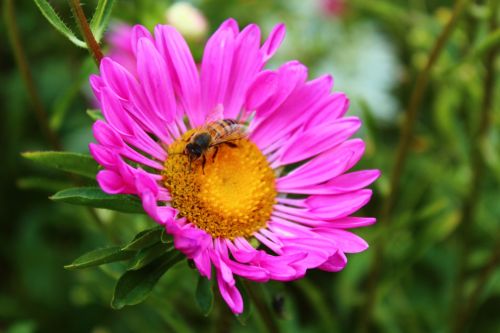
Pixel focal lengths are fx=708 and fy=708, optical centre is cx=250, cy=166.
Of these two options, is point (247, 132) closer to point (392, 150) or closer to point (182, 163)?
point (182, 163)

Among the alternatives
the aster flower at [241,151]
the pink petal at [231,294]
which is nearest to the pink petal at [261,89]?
the aster flower at [241,151]

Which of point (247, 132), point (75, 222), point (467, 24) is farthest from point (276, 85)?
point (75, 222)

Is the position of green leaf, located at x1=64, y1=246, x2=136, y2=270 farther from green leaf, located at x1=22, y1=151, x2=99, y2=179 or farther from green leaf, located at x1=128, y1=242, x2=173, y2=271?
green leaf, located at x1=22, y1=151, x2=99, y2=179

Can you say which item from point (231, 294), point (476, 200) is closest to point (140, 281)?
point (231, 294)

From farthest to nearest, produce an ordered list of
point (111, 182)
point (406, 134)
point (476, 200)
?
point (476, 200), point (406, 134), point (111, 182)

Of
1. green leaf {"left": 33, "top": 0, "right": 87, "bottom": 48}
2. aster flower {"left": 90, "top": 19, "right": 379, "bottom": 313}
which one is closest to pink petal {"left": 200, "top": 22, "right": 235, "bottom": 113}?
aster flower {"left": 90, "top": 19, "right": 379, "bottom": 313}

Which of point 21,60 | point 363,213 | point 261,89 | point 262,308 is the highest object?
point 261,89

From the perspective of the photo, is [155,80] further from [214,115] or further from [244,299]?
[244,299]
